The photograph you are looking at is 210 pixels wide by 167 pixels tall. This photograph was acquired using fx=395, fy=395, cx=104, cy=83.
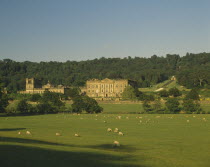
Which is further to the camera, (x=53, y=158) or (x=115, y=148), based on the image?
(x=115, y=148)

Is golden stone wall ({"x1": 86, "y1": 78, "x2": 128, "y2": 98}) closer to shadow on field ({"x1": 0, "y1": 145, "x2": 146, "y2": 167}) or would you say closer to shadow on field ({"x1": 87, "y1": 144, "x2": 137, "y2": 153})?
shadow on field ({"x1": 87, "y1": 144, "x2": 137, "y2": 153})

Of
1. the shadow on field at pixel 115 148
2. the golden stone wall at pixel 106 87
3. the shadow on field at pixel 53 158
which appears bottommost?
the shadow on field at pixel 115 148

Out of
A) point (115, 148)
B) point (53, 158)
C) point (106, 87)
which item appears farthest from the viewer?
point (106, 87)

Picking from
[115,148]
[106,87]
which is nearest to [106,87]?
[106,87]

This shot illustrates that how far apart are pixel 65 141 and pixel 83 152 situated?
629cm

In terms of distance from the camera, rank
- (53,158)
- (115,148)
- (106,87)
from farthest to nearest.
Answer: (106,87), (115,148), (53,158)

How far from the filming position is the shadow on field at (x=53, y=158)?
16125mm

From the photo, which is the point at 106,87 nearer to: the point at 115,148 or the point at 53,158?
the point at 115,148

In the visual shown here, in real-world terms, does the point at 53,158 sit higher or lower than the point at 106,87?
lower

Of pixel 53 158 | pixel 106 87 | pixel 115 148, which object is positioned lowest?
pixel 115 148

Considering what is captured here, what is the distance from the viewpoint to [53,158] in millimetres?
17359

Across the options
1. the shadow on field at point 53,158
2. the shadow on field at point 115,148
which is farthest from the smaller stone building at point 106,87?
the shadow on field at point 53,158

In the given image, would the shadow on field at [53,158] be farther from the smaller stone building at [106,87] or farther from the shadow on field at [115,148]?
the smaller stone building at [106,87]

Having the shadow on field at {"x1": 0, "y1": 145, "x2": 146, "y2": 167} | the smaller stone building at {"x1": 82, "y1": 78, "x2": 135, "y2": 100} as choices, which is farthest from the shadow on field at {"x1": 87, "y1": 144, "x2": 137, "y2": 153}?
the smaller stone building at {"x1": 82, "y1": 78, "x2": 135, "y2": 100}
